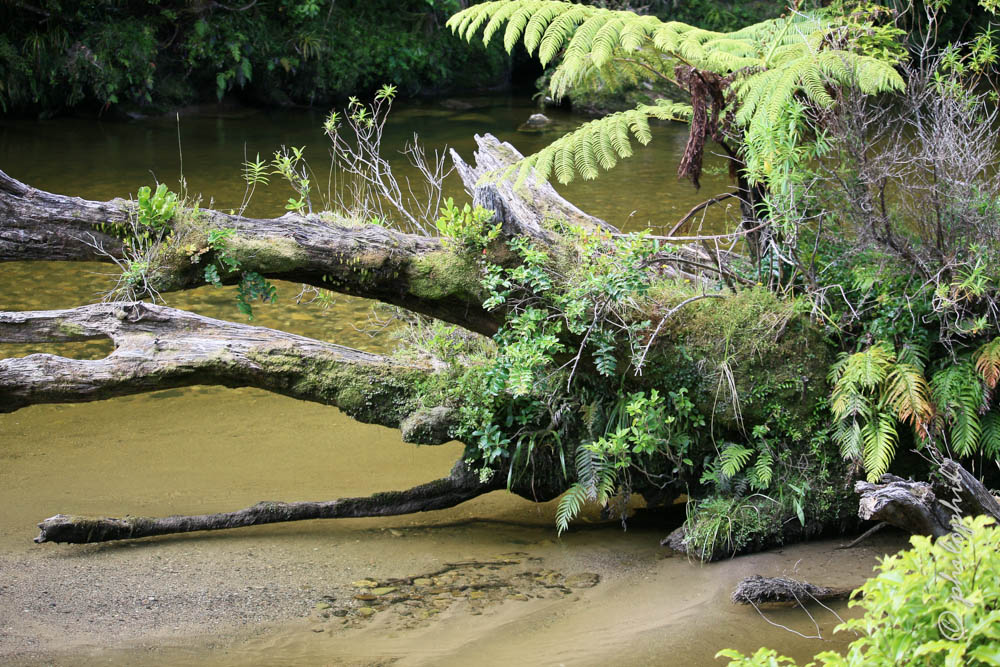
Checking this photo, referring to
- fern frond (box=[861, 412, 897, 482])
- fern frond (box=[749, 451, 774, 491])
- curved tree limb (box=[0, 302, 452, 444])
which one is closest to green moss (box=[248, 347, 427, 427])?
curved tree limb (box=[0, 302, 452, 444])

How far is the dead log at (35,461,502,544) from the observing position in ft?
17.5

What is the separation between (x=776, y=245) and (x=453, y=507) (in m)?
2.65

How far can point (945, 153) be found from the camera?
16.2 feet

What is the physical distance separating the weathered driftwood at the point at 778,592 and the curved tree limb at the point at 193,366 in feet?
6.51

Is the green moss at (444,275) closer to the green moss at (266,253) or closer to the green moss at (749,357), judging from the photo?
the green moss at (266,253)

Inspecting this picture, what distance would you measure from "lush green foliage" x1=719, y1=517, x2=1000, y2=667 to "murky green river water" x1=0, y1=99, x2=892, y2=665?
6.73ft

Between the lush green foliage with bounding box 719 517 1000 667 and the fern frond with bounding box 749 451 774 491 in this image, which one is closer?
the lush green foliage with bounding box 719 517 1000 667

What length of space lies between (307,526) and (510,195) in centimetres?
242

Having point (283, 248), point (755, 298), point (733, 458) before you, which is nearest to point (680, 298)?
point (755, 298)

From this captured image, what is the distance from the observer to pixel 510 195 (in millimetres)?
5844

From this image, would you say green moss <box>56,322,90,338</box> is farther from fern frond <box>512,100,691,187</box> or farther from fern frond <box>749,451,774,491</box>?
fern frond <box>749,451,774,491</box>

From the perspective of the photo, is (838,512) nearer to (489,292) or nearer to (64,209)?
(489,292)

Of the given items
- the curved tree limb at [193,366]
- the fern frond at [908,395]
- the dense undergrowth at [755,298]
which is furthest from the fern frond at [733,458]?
the curved tree limb at [193,366]

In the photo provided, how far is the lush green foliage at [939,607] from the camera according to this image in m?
2.00
